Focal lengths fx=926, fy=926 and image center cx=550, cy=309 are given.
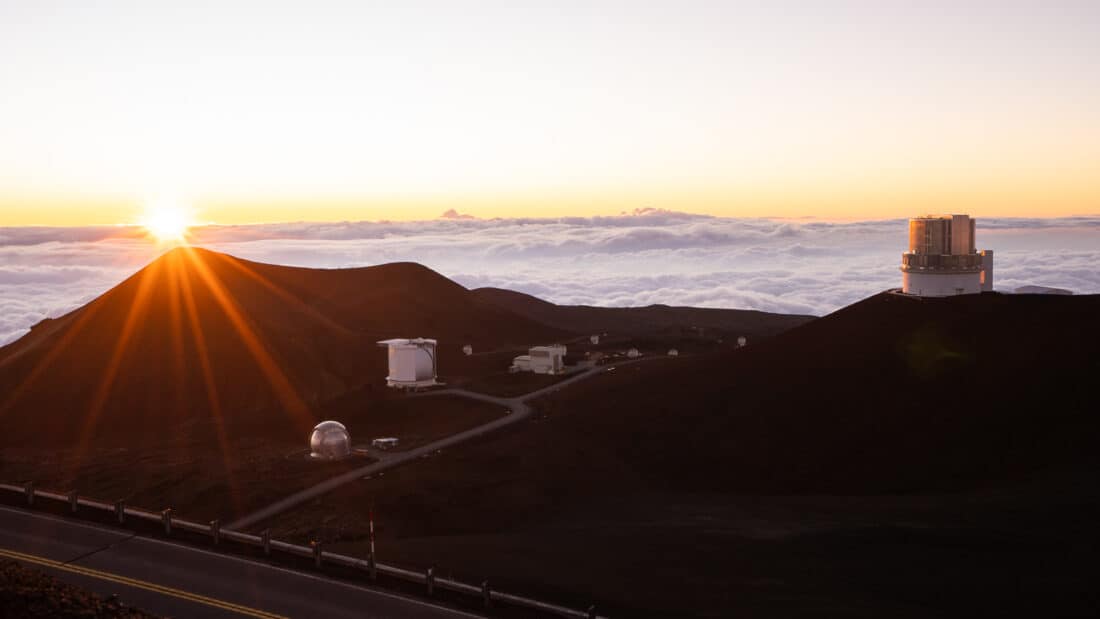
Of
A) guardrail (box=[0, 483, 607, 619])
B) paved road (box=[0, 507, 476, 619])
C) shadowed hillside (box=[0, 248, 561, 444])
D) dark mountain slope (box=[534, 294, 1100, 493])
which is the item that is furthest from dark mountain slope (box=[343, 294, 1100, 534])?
shadowed hillside (box=[0, 248, 561, 444])

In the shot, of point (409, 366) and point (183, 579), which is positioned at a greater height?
point (183, 579)

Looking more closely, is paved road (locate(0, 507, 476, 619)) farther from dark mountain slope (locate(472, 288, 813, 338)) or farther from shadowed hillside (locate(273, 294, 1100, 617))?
dark mountain slope (locate(472, 288, 813, 338))

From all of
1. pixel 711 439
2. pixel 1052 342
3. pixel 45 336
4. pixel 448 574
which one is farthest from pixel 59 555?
pixel 45 336

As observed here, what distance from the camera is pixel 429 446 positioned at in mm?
54906

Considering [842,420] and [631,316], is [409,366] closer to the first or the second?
[842,420]

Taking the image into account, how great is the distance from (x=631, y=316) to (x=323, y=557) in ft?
490

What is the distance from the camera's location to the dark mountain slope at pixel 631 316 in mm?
162688

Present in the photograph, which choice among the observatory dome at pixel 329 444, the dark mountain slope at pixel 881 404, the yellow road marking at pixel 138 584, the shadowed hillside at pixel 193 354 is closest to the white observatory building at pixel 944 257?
the dark mountain slope at pixel 881 404

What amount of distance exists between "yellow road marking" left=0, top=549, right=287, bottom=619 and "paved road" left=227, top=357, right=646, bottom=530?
29.4ft

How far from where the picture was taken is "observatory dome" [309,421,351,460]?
51812mm

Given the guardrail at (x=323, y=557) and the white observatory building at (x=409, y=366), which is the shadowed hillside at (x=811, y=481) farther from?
the white observatory building at (x=409, y=366)

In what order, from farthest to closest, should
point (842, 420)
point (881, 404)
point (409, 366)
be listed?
point (409, 366) → point (881, 404) → point (842, 420)

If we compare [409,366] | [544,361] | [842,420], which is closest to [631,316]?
[544,361]

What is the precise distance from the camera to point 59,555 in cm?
3175
